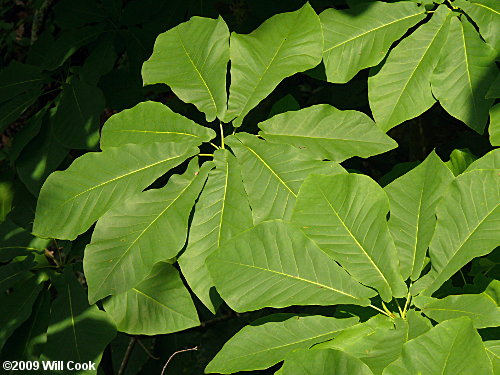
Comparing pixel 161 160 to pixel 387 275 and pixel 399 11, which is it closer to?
pixel 387 275

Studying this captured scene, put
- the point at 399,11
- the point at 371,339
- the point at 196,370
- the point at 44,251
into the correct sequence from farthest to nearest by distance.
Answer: the point at 196,370
the point at 44,251
the point at 399,11
the point at 371,339

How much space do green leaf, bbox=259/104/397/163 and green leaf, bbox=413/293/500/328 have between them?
0.99 ft

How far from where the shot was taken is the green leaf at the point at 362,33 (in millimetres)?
1354

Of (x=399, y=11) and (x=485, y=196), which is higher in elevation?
(x=399, y=11)

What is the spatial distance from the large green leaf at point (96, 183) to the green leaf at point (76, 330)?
14.9 inches

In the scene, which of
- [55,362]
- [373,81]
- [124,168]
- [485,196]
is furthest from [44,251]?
[485,196]

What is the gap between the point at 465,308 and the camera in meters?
1.05

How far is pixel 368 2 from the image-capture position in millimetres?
1398

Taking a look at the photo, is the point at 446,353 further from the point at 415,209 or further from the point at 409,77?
the point at 409,77

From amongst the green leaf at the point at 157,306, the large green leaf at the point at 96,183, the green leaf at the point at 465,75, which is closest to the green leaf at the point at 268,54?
the large green leaf at the point at 96,183

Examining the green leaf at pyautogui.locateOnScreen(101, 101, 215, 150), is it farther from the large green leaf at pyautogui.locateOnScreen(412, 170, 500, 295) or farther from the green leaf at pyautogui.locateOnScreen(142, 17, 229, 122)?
the large green leaf at pyautogui.locateOnScreen(412, 170, 500, 295)

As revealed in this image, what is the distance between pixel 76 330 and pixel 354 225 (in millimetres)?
805

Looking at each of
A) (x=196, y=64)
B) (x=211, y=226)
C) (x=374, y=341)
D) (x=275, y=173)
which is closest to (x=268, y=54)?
(x=196, y=64)

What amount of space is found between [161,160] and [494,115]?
0.67 m
